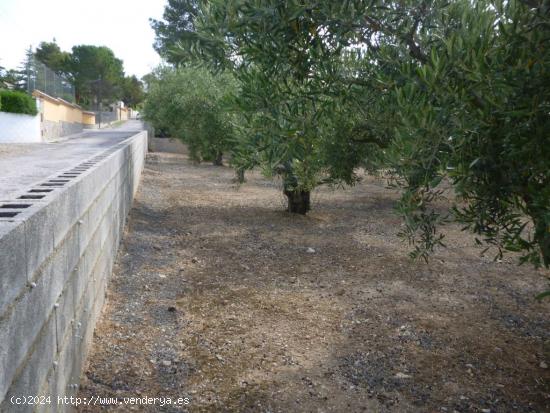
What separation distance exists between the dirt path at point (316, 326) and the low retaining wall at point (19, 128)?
54.7 ft

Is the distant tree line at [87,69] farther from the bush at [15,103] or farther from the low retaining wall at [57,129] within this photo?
the bush at [15,103]

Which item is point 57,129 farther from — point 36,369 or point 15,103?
point 36,369

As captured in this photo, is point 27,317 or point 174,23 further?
point 174,23

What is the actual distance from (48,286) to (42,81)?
34.5m

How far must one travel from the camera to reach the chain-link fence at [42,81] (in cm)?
3084

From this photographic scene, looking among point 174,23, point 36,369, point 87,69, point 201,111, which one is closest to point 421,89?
point 36,369

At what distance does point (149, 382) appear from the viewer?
494 cm

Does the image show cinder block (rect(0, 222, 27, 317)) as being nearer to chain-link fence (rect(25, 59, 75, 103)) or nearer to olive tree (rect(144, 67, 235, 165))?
olive tree (rect(144, 67, 235, 165))

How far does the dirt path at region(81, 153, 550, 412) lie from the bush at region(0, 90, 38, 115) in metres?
17.7

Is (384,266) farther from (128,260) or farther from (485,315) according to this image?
(128,260)

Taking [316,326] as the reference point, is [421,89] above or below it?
above

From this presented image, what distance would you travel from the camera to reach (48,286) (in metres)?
3.17

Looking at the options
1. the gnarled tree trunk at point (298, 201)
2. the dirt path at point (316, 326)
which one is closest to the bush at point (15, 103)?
the dirt path at point (316, 326)

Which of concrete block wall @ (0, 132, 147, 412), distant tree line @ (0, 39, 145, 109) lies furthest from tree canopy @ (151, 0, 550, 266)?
distant tree line @ (0, 39, 145, 109)
